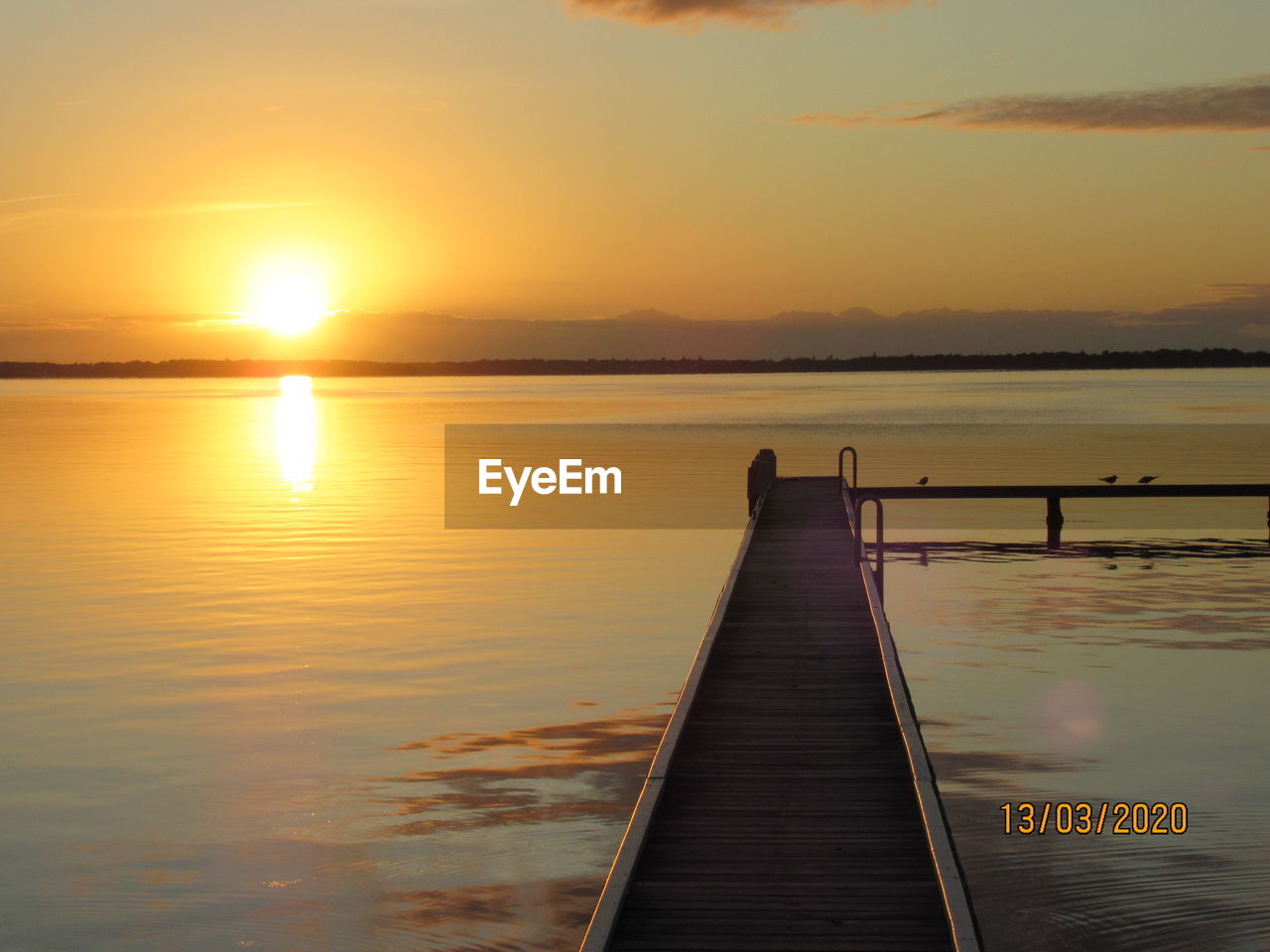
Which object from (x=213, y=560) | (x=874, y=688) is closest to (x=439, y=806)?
(x=874, y=688)

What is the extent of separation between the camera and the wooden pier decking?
7582mm

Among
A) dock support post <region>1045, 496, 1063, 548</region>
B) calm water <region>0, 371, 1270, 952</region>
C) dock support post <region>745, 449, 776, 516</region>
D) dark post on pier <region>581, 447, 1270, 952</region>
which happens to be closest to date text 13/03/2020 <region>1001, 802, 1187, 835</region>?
calm water <region>0, 371, 1270, 952</region>

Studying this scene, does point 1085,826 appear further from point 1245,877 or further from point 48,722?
point 48,722

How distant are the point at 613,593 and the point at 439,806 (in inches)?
487

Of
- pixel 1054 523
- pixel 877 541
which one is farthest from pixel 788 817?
pixel 1054 523

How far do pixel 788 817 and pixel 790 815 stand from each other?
36mm

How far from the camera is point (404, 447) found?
73.1 meters

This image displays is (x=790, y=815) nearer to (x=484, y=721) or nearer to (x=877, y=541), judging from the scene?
(x=484, y=721)

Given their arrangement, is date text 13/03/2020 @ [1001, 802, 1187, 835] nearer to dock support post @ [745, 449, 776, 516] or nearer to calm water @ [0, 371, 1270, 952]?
calm water @ [0, 371, 1270, 952]

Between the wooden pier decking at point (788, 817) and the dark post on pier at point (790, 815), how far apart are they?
0.05 feet

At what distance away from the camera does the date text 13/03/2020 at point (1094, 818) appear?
11.6m

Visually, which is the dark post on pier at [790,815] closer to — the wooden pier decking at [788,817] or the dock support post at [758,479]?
the wooden pier decking at [788,817]

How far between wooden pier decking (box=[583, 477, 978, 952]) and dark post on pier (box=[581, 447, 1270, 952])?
0.05ft

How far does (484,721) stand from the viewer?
15.4 m
